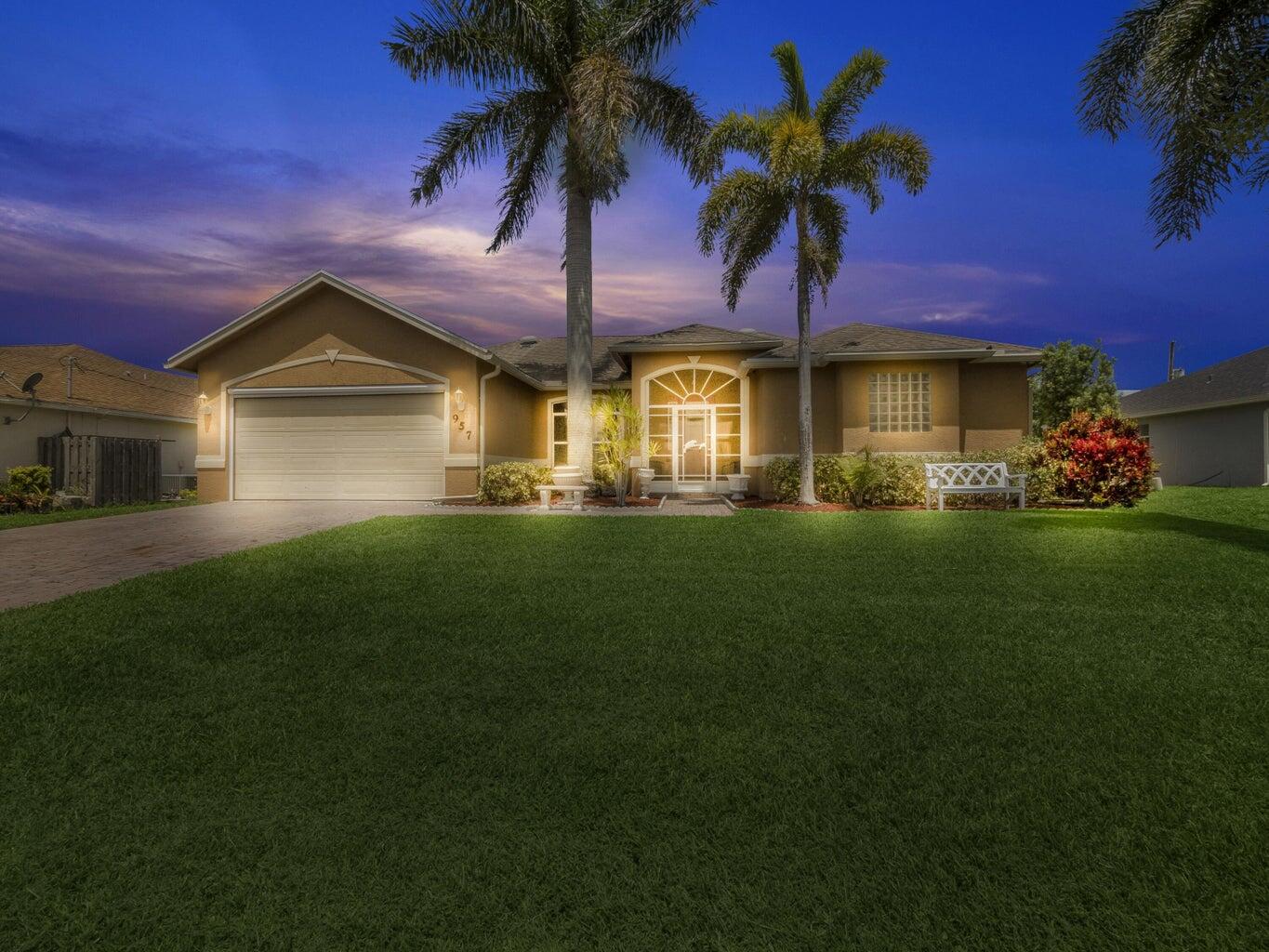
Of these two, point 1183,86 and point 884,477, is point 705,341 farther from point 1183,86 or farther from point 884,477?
point 1183,86

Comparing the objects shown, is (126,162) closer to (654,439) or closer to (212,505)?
(212,505)

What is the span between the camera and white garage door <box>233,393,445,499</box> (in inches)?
655

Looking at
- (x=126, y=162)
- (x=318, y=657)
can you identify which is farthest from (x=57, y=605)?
(x=126, y=162)

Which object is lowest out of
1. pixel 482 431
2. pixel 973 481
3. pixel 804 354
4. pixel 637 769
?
pixel 637 769

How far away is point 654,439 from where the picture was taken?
1903 cm

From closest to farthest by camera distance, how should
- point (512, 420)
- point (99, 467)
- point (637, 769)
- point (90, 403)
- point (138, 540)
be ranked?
point (637, 769)
point (138, 540)
point (99, 467)
point (512, 420)
point (90, 403)

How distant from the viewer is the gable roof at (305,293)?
1608cm

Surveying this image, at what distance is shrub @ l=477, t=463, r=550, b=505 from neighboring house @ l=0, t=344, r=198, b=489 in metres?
13.7

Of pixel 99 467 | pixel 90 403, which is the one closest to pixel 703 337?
pixel 99 467

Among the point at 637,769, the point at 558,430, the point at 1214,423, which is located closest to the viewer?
the point at 637,769

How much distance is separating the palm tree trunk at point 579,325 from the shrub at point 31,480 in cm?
1352

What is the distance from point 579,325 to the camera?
16578mm

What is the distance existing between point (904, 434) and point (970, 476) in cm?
304

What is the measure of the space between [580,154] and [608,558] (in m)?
12.1
